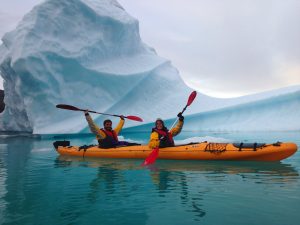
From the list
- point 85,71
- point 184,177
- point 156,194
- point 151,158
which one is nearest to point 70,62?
point 85,71

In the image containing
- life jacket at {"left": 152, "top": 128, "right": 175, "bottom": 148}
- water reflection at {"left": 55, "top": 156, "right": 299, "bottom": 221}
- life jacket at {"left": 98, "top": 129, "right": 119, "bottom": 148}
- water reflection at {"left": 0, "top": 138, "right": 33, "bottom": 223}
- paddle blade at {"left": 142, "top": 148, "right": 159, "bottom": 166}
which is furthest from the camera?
life jacket at {"left": 98, "top": 129, "right": 119, "bottom": 148}

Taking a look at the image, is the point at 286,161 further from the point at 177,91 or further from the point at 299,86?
the point at 177,91

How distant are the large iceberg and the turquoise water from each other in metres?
9.72

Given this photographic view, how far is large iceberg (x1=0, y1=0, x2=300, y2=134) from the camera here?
630 inches

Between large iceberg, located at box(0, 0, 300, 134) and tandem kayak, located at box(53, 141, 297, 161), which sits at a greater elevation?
large iceberg, located at box(0, 0, 300, 134)

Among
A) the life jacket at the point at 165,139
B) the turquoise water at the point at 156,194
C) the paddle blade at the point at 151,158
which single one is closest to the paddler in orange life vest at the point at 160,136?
the life jacket at the point at 165,139

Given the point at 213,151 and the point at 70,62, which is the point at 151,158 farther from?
the point at 70,62

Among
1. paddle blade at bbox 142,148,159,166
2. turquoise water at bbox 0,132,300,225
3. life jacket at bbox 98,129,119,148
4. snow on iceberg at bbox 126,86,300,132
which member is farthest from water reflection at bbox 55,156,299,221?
snow on iceberg at bbox 126,86,300,132

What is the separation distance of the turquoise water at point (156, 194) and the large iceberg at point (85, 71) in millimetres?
9719

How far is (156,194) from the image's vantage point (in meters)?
4.32

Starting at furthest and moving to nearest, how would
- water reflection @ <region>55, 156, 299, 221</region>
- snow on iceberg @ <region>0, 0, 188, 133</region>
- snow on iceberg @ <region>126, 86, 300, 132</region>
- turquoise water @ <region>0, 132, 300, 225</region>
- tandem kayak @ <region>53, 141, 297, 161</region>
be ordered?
snow on iceberg @ <region>0, 0, 188, 133</region> < snow on iceberg @ <region>126, 86, 300, 132</region> < tandem kayak @ <region>53, 141, 297, 161</region> < water reflection @ <region>55, 156, 299, 221</region> < turquoise water @ <region>0, 132, 300, 225</region>

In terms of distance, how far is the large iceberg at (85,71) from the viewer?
16.0 meters

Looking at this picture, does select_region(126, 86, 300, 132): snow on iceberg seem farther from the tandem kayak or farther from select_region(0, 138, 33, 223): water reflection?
select_region(0, 138, 33, 223): water reflection

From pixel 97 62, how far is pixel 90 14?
2.44 meters
